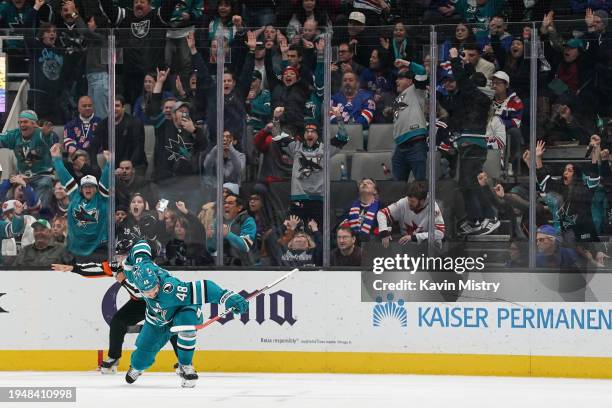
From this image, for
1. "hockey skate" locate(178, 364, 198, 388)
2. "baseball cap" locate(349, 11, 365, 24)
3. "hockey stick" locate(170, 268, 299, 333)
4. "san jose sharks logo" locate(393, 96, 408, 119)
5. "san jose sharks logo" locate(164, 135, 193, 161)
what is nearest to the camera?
"hockey skate" locate(178, 364, 198, 388)

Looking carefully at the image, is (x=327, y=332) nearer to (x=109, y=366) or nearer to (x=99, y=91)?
(x=109, y=366)

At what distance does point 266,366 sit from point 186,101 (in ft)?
7.59

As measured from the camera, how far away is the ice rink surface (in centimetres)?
849

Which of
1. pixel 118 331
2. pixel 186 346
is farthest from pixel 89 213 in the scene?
pixel 186 346

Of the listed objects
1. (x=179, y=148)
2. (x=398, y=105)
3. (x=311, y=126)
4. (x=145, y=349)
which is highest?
(x=398, y=105)

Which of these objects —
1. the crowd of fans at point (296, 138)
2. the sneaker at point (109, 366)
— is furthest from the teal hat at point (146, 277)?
the crowd of fans at point (296, 138)

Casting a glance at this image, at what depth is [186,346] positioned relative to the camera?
951cm

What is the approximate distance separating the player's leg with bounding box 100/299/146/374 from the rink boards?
286 mm

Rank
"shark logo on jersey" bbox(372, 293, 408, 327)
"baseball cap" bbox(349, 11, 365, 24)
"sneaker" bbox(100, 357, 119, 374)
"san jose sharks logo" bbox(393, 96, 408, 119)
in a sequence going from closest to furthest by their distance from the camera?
"sneaker" bbox(100, 357, 119, 374) < "shark logo on jersey" bbox(372, 293, 408, 327) < "san jose sharks logo" bbox(393, 96, 408, 119) < "baseball cap" bbox(349, 11, 365, 24)

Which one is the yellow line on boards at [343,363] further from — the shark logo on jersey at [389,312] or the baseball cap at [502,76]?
the baseball cap at [502,76]

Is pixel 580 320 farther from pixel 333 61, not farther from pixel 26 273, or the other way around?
pixel 26 273

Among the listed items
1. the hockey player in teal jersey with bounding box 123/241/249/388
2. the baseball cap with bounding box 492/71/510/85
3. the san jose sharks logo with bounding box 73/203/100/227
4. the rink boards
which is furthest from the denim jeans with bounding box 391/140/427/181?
the san jose sharks logo with bounding box 73/203/100/227

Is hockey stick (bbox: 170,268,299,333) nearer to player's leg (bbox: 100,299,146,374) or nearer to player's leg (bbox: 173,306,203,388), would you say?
player's leg (bbox: 173,306,203,388)

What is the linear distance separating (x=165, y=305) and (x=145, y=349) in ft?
1.22
